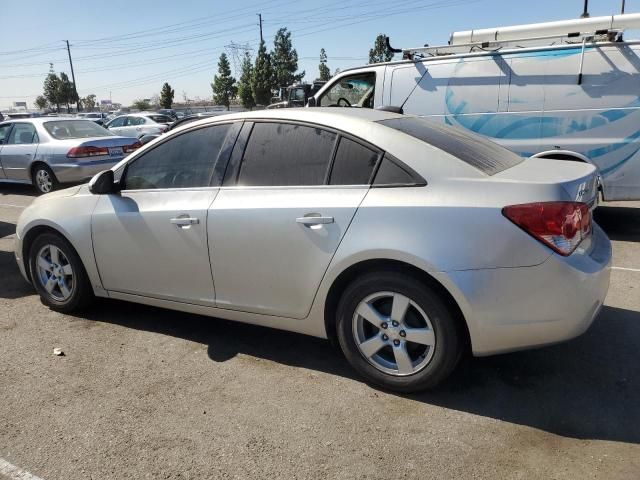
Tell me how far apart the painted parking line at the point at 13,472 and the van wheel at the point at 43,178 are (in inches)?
347

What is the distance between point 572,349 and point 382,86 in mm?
5080

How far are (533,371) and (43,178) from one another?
33.1 feet

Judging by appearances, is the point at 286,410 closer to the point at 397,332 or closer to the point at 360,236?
the point at 397,332

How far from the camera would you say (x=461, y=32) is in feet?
Answer: 25.8

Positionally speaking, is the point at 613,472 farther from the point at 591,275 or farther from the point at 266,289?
the point at 266,289

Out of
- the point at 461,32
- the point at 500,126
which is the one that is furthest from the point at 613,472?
the point at 461,32

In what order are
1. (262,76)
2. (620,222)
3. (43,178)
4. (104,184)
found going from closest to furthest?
(104,184) → (620,222) → (43,178) → (262,76)

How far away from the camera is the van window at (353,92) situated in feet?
25.6

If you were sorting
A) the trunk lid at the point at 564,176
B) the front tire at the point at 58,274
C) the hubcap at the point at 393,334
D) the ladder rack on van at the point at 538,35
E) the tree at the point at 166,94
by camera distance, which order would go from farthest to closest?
the tree at the point at 166,94
the ladder rack on van at the point at 538,35
the front tire at the point at 58,274
the hubcap at the point at 393,334
the trunk lid at the point at 564,176

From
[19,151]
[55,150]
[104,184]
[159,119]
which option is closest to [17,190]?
[19,151]

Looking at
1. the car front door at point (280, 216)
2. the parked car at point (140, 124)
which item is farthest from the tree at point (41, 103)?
the car front door at point (280, 216)

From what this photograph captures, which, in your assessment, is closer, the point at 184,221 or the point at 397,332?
the point at 397,332

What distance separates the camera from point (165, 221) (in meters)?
3.62

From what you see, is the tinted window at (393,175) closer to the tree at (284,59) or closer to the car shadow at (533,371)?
the car shadow at (533,371)
